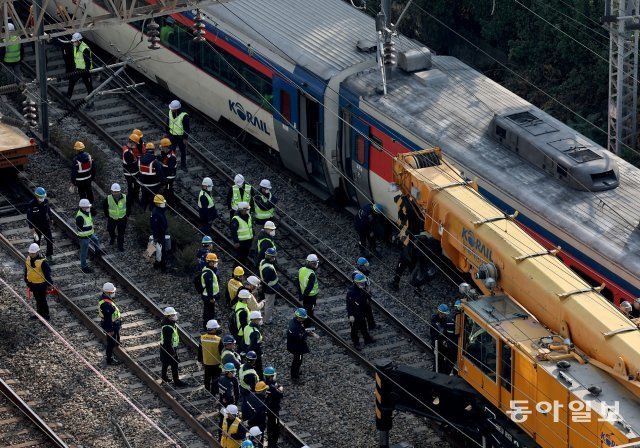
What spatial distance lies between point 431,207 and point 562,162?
4.01 m

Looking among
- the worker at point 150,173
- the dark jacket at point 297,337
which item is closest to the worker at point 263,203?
the worker at point 150,173

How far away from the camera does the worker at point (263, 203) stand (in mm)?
31422

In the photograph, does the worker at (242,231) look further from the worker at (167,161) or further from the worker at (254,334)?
the worker at (254,334)

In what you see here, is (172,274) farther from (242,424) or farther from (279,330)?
(242,424)

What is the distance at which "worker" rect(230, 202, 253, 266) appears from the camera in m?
30.5

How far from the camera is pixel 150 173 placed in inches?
1257

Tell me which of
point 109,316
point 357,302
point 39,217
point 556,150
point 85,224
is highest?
point 556,150

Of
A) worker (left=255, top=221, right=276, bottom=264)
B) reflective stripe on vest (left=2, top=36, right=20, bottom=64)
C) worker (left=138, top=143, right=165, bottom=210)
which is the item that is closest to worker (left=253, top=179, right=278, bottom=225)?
worker (left=255, top=221, right=276, bottom=264)

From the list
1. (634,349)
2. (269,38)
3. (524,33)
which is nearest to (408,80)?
(269,38)

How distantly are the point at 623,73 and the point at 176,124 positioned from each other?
9.22 meters

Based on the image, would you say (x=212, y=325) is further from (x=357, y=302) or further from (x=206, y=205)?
(x=206, y=205)

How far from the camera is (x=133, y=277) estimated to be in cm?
3070

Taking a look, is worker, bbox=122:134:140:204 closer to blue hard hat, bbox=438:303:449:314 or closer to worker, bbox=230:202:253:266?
worker, bbox=230:202:253:266


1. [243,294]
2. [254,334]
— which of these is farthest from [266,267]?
[254,334]
